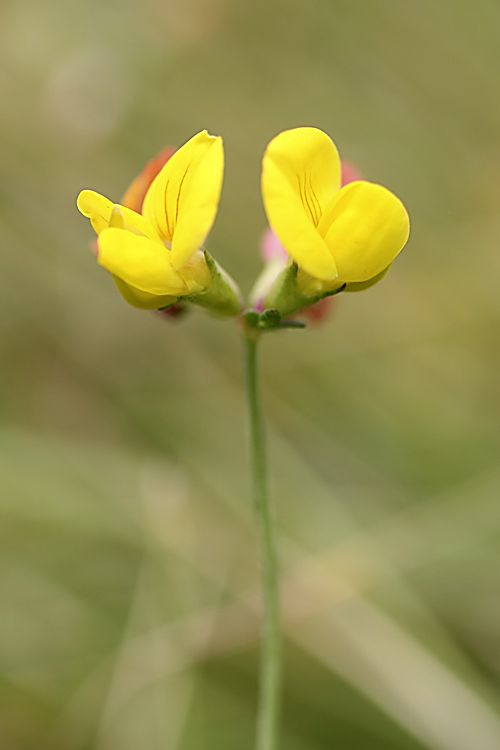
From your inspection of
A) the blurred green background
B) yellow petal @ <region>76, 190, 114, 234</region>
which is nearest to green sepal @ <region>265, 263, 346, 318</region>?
yellow petal @ <region>76, 190, 114, 234</region>

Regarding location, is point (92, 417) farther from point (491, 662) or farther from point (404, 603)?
point (491, 662)

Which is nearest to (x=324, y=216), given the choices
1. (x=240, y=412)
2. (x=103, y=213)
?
(x=103, y=213)

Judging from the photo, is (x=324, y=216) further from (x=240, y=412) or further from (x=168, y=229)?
(x=240, y=412)

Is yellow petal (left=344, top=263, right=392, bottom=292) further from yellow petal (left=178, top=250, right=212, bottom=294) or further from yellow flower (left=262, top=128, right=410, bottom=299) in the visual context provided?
yellow petal (left=178, top=250, right=212, bottom=294)

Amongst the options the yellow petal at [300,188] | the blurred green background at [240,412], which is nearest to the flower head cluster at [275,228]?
the yellow petal at [300,188]

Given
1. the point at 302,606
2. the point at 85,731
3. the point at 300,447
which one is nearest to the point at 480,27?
the point at 300,447

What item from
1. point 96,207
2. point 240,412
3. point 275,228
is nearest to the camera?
point 275,228
